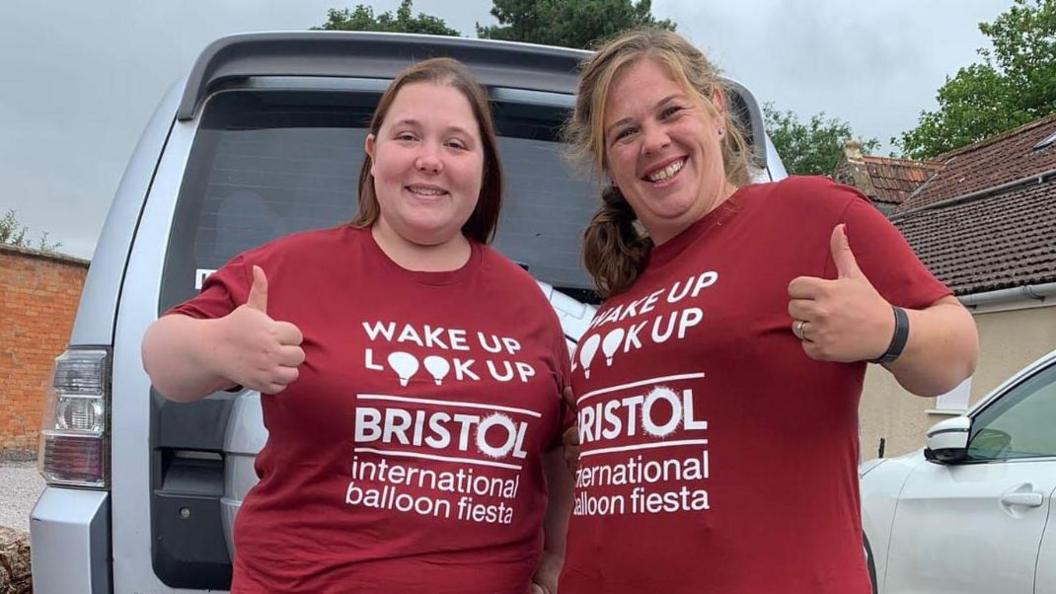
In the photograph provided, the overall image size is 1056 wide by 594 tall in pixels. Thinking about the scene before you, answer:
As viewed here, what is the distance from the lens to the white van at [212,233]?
6.37 feet

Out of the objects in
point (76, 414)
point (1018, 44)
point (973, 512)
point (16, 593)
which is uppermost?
point (1018, 44)

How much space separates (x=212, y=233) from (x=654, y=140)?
43.0 inches

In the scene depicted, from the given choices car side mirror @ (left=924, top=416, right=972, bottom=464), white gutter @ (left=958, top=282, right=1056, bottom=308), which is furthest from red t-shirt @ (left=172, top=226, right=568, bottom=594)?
white gutter @ (left=958, top=282, right=1056, bottom=308)

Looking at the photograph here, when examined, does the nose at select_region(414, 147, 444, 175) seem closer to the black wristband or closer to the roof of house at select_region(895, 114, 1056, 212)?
the black wristband

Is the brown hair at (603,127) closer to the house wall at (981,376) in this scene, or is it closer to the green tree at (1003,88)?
the house wall at (981,376)

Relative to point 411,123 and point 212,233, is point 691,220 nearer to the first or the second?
point 411,123

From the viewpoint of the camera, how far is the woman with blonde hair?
1.43m

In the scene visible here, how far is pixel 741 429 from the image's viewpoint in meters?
1.51

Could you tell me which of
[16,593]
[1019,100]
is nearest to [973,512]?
[16,593]

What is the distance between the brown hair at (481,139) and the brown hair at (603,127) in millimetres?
200

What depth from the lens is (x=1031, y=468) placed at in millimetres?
3797

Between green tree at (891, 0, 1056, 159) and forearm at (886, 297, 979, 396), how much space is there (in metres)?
30.6

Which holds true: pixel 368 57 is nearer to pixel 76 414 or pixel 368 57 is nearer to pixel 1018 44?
pixel 76 414

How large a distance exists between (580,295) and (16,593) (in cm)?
312
